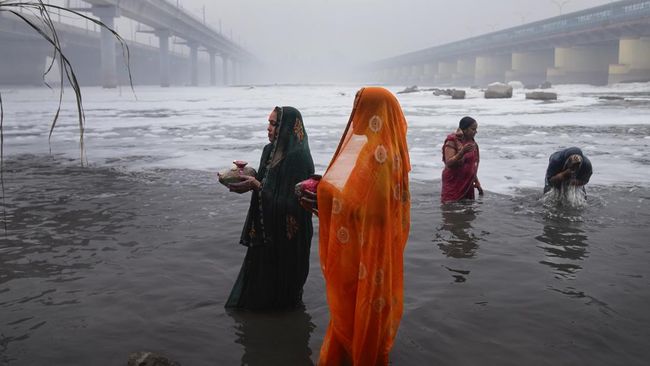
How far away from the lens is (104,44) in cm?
4975

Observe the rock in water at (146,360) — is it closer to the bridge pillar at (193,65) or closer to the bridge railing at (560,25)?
the bridge railing at (560,25)

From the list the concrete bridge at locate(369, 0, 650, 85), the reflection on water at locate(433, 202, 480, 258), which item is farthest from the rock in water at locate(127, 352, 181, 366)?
the concrete bridge at locate(369, 0, 650, 85)

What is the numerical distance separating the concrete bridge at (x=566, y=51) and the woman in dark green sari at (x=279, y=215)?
43.3 m

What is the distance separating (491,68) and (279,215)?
74702 millimetres

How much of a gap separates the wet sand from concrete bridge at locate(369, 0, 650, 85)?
3930 centimetres

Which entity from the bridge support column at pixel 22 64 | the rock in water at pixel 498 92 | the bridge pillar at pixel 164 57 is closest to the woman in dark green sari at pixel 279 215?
the rock in water at pixel 498 92

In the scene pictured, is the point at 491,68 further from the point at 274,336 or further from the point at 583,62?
the point at 274,336

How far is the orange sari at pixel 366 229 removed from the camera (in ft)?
7.84

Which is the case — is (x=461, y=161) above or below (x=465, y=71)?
below

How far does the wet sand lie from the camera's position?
3.20m

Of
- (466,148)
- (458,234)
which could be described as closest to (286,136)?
(458,234)

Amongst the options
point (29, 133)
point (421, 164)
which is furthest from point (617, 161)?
point (29, 133)

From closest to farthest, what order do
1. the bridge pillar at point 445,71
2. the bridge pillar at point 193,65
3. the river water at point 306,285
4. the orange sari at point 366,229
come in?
1. the orange sari at point 366,229
2. the river water at point 306,285
3. the bridge pillar at point 193,65
4. the bridge pillar at point 445,71

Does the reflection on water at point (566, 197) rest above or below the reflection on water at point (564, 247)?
above
